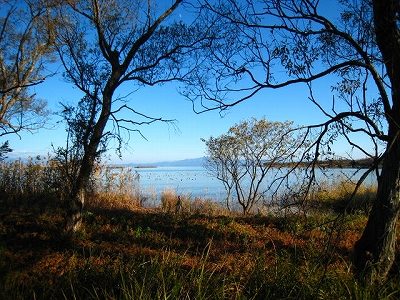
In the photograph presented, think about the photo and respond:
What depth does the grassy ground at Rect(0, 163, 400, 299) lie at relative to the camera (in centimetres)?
417

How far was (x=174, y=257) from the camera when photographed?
17.6ft

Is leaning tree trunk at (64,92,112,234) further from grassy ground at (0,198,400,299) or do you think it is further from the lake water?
the lake water

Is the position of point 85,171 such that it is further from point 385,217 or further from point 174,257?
point 385,217

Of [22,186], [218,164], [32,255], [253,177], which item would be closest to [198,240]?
[32,255]

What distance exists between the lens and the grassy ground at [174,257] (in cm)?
417

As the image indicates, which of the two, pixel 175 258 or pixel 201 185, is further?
pixel 201 185

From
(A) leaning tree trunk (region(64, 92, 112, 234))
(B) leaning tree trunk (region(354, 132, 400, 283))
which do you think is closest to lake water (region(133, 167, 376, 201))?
(B) leaning tree trunk (region(354, 132, 400, 283))

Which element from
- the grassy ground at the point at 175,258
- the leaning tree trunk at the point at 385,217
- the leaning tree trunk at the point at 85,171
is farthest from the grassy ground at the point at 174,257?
the leaning tree trunk at the point at 385,217

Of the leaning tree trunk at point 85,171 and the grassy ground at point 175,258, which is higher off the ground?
the leaning tree trunk at point 85,171

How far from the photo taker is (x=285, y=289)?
440 centimetres

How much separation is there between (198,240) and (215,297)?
6.28 metres

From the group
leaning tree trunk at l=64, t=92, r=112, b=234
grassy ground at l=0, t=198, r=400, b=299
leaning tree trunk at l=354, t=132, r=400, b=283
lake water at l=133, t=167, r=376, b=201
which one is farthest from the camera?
lake water at l=133, t=167, r=376, b=201

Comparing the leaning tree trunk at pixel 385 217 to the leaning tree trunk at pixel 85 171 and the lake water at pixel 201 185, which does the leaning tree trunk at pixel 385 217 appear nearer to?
the lake water at pixel 201 185

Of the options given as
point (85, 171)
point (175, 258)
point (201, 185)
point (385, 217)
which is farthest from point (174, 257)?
point (201, 185)
